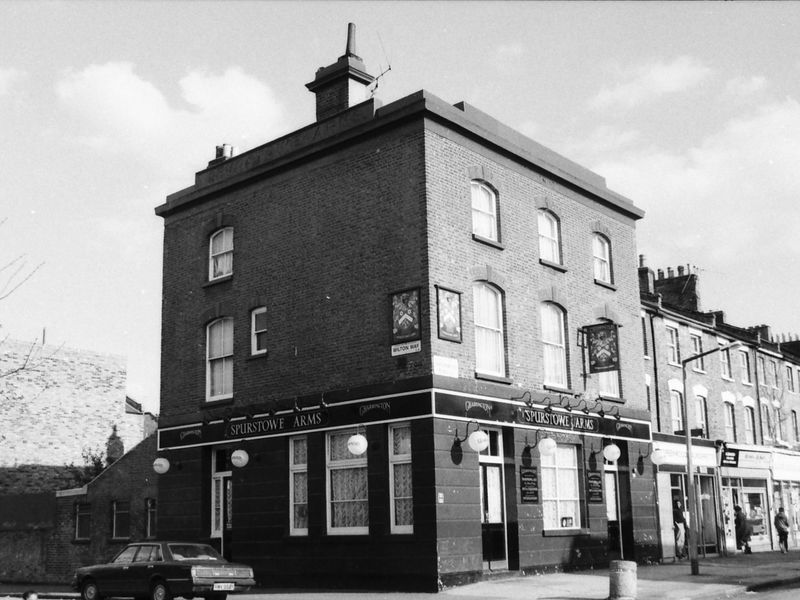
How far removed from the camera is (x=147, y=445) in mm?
31438

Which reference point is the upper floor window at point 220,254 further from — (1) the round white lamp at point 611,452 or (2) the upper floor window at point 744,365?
(2) the upper floor window at point 744,365

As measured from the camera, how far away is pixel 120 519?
3175 cm

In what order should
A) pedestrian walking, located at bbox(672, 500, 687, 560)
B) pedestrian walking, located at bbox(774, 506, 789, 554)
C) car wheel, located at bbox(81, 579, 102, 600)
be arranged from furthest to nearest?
pedestrian walking, located at bbox(774, 506, 789, 554), pedestrian walking, located at bbox(672, 500, 687, 560), car wheel, located at bbox(81, 579, 102, 600)

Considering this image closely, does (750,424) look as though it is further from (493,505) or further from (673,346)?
(493,505)

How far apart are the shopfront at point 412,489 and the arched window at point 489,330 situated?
0.96 meters

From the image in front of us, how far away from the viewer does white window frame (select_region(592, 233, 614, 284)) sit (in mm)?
27906

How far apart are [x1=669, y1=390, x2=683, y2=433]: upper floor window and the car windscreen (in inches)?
765

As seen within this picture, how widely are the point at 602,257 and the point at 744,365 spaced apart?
16233 millimetres

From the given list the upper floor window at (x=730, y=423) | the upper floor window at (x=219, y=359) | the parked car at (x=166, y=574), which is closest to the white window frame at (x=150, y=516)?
the upper floor window at (x=219, y=359)

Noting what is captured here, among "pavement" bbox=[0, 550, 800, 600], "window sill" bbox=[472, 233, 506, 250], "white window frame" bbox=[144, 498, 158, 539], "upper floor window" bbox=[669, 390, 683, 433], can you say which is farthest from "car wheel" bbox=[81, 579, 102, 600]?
"upper floor window" bbox=[669, 390, 683, 433]

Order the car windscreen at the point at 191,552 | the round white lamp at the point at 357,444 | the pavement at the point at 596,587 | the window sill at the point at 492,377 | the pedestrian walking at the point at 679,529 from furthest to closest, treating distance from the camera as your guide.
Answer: the pedestrian walking at the point at 679,529 → the window sill at the point at 492,377 → the round white lamp at the point at 357,444 → the car windscreen at the point at 191,552 → the pavement at the point at 596,587

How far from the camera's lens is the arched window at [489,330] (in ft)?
74.8

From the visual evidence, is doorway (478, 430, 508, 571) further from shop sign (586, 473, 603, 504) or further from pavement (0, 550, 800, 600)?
shop sign (586, 473, 603, 504)

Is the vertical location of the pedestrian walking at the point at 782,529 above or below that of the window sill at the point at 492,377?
below
